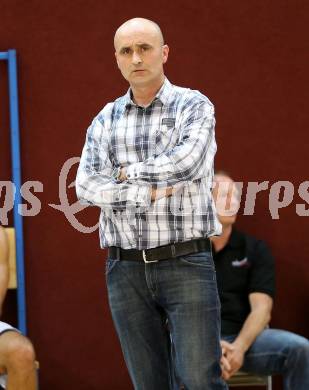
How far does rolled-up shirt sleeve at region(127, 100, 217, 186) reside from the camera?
2.41m

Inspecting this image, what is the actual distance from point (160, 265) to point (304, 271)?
1759mm

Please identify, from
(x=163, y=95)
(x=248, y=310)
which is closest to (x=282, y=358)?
(x=248, y=310)

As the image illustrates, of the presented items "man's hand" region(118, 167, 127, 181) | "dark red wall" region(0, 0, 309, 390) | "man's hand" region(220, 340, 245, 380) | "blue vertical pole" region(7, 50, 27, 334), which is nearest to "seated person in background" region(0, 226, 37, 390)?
"blue vertical pole" region(7, 50, 27, 334)

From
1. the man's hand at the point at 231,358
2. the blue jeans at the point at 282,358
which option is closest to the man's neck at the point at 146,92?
the man's hand at the point at 231,358

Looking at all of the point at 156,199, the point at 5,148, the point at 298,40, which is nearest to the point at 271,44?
the point at 298,40

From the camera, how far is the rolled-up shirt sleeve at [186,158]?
241 centimetres

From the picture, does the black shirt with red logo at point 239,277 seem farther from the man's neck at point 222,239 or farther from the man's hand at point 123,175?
the man's hand at point 123,175

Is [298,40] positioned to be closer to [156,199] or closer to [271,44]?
[271,44]

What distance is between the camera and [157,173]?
7.95ft

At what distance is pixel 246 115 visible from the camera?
3.98m

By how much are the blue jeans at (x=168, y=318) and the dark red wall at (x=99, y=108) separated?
1.48 meters

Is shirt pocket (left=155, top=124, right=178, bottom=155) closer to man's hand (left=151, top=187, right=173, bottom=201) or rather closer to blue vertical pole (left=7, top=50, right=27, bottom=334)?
man's hand (left=151, top=187, right=173, bottom=201)

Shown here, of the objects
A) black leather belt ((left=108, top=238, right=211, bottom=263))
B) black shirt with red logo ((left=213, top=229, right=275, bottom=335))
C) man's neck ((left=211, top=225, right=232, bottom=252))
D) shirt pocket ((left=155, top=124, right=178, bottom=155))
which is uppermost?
shirt pocket ((left=155, top=124, right=178, bottom=155))

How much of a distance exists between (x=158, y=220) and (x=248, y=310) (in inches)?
52.2
